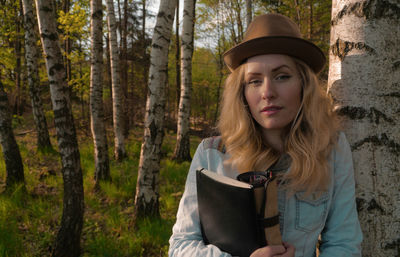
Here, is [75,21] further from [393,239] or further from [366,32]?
[393,239]

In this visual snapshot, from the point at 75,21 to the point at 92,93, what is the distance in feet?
9.48

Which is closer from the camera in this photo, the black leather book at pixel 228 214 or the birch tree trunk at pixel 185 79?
the black leather book at pixel 228 214

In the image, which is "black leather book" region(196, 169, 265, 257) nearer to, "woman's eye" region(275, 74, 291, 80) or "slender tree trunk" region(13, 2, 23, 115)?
"woman's eye" region(275, 74, 291, 80)

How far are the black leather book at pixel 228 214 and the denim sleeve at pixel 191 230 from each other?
0.16ft

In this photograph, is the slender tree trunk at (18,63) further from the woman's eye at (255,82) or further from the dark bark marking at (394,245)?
the dark bark marking at (394,245)

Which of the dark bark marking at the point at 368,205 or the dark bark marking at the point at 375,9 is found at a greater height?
the dark bark marking at the point at 375,9

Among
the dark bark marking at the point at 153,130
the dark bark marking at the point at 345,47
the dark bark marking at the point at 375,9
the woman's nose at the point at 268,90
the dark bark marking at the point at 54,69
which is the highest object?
the dark bark marking at the point at 54,69

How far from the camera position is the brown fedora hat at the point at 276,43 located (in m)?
1.38

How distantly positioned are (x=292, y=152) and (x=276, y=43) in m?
0.66

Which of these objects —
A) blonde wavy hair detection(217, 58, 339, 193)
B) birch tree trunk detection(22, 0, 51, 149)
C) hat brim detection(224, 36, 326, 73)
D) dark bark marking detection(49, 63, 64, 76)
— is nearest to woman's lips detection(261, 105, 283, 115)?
blonde wavy hair detection(217, 58, 339, 193)

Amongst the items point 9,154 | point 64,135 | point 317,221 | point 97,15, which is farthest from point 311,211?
point 97,15

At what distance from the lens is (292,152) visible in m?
1.41

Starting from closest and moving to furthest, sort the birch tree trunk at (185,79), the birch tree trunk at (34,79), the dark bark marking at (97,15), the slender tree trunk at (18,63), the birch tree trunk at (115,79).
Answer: the dark bark marking at (97,15), the birch tree trunk at (185,79), the birch tree trunk at (115,79), the birch tree trunk at (34,79), the slender tree trunk at (18,63)

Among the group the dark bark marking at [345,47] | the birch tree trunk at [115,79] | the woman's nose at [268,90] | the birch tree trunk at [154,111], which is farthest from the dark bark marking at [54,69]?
the birch tree trunk at [115,79]
